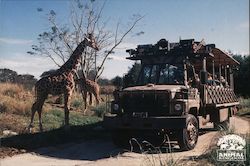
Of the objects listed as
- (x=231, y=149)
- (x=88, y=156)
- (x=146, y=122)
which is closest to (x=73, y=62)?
(x=88, y=156)

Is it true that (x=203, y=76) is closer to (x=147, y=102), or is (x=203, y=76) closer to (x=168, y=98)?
(x=168, y=98)

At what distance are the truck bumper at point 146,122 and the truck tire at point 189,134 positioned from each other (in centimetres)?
26

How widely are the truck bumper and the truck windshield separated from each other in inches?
71.5

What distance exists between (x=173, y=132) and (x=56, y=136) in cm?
356

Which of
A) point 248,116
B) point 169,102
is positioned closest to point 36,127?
point 169,102

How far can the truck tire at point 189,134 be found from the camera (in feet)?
31.7

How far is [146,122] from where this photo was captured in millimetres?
9672

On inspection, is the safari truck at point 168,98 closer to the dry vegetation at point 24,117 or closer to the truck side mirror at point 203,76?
the truck side mirror at point 203,76

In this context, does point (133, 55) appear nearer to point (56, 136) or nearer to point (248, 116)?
point (56, 136)

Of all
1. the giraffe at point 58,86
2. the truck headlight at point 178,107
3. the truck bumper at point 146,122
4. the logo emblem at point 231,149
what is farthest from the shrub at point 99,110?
the logo emblem at point 231,149

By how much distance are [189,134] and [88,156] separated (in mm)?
2438

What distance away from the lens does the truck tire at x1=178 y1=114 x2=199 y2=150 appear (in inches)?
380

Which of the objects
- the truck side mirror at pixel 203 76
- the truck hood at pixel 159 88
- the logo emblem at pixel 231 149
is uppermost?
the truck side mirror at pixel 203 76

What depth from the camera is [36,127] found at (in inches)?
519
